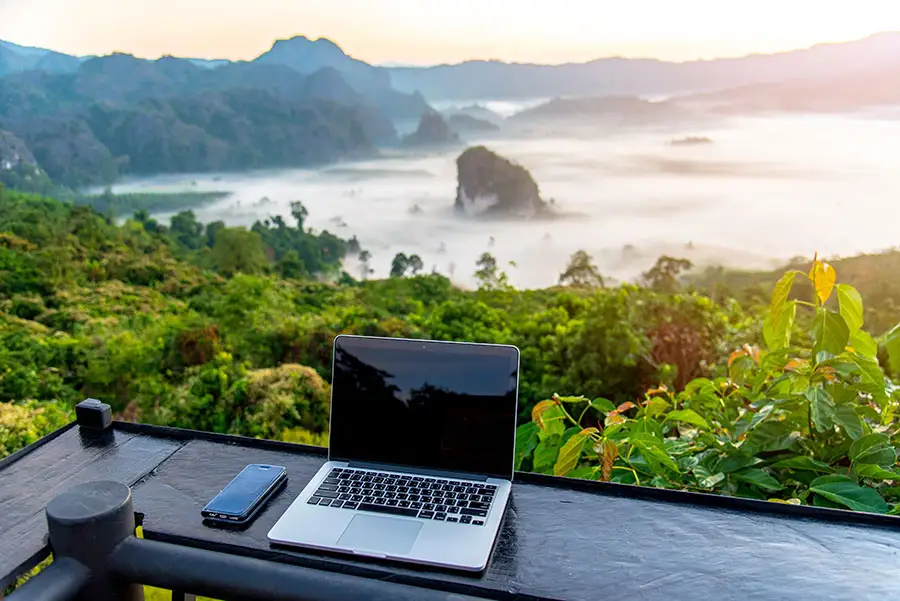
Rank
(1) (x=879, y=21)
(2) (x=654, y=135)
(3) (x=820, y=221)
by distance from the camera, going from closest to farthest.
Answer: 1. (1) (x=879, y=21)
2. (3) (x=820, y=221)
3. (2) (x=654, y=135)

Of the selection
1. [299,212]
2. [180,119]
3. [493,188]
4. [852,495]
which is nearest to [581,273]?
[493,188]

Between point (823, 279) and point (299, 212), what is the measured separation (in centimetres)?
476

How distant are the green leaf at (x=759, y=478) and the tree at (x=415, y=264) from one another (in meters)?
3.79

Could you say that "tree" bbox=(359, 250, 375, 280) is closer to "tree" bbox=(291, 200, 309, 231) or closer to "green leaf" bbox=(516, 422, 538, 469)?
"tree" bbox=(291, 200, 309, 231)

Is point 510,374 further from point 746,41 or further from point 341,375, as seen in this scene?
point 746,41

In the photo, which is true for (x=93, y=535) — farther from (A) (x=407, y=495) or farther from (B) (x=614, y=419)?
(B) (x=614, y=419)

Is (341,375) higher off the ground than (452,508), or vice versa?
(341,375)

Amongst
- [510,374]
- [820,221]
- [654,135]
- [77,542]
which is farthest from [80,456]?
[654,135]

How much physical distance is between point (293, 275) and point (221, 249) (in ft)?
2.24

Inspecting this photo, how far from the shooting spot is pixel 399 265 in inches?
194

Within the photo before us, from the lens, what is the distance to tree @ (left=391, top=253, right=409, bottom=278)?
4.89 meters

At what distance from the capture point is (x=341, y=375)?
1.01 m

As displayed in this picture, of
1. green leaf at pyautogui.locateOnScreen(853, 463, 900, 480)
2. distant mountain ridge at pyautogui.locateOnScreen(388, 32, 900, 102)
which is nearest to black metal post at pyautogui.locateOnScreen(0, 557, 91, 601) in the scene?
green leaf at pyautogui.locateOnScreen(853, 463, 900, 480)

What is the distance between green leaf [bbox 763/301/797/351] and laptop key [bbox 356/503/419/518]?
0.82 meters
